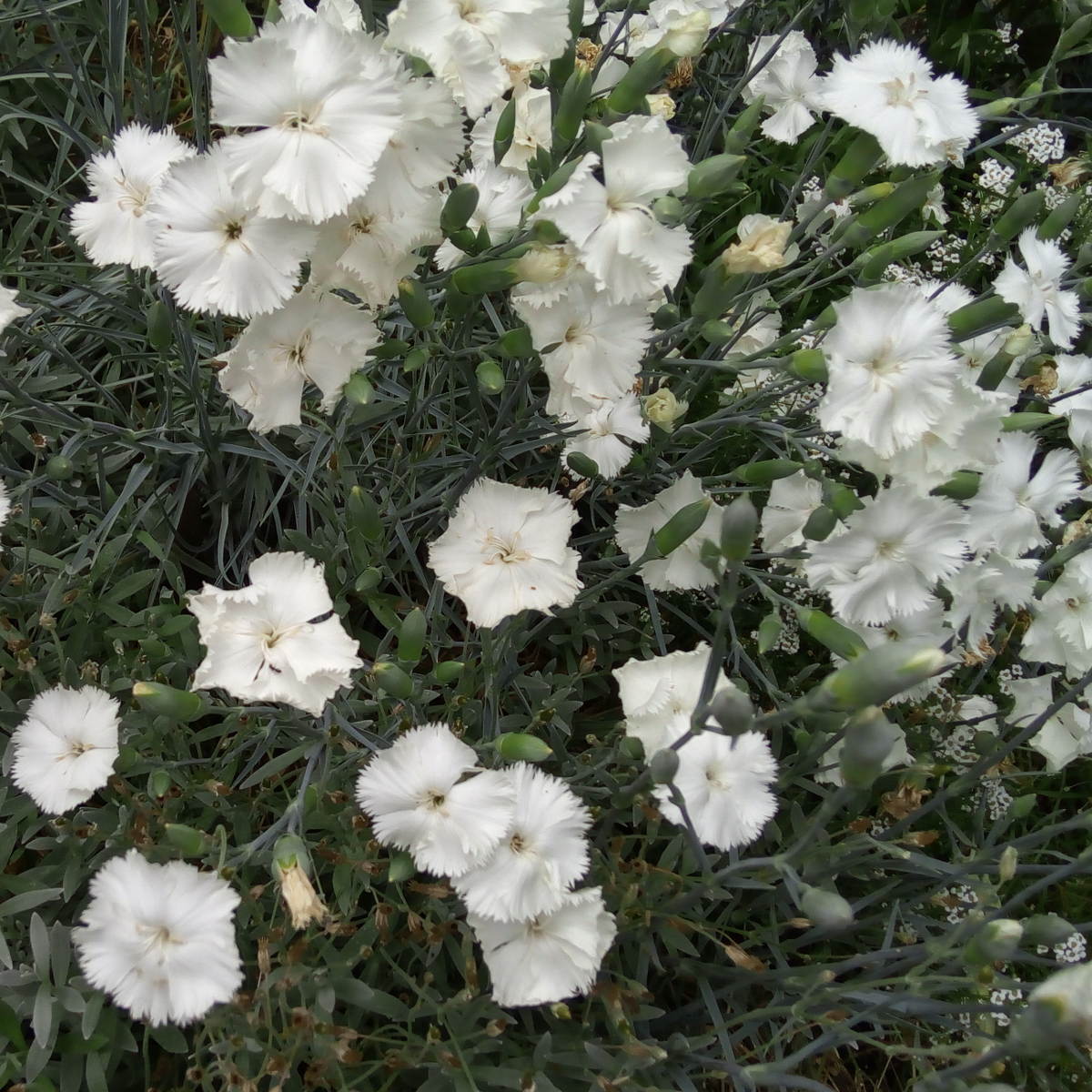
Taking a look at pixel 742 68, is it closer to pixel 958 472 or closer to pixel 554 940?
pixel 958 472

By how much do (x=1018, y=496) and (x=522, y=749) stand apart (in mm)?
917

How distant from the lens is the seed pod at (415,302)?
126 cm

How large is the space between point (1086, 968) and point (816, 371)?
0.75 m

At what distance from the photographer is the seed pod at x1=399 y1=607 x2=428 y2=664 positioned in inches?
52.4

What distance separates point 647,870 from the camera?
1.48 metres

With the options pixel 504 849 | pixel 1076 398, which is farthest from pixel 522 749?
pixel 1076 398

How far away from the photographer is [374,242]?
120cm

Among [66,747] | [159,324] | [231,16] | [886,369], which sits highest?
[231,16]

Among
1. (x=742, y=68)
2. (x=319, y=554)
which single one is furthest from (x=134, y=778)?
(x=742, y=68)

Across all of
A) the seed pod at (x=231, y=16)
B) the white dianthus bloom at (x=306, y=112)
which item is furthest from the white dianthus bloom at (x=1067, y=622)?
the seed pod at (x=231, y=16)

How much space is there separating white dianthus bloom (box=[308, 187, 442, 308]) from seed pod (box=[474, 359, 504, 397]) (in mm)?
169

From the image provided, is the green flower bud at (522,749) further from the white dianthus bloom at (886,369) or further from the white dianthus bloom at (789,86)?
the white dianthus bloom at (789,86)

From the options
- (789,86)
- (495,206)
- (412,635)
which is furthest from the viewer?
(789,86)

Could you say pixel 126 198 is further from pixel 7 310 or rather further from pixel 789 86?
pixel 789 86
